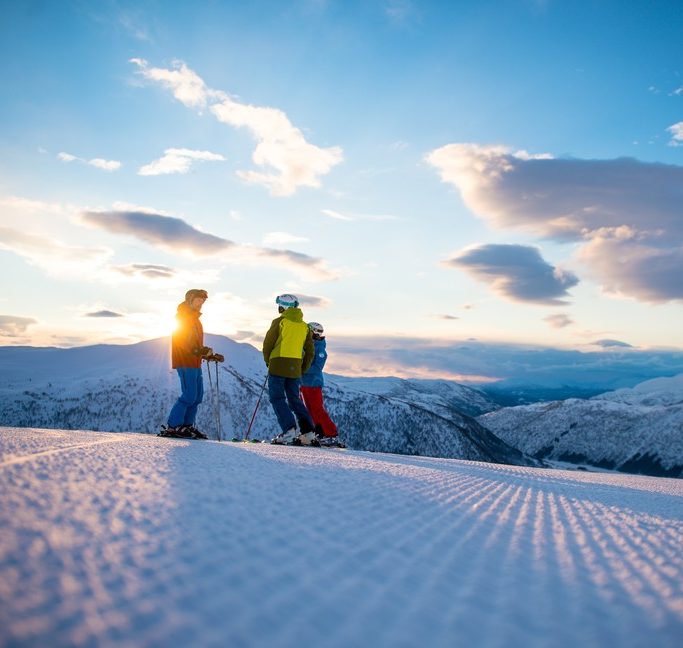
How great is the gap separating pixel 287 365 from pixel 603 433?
5456 inches

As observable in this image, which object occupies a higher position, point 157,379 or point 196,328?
point 196,328

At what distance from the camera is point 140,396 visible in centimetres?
3519

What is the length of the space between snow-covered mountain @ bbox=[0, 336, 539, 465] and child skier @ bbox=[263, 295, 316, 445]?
20312 mm

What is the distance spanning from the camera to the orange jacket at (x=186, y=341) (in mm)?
7938

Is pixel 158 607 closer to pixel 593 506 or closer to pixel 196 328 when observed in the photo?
pixel 593 506

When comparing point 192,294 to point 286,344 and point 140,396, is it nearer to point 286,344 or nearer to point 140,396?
point 286,344

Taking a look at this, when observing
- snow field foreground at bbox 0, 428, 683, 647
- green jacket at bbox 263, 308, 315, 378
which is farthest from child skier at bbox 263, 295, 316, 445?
snow field foreground at bbox 0, 428, 683, 647

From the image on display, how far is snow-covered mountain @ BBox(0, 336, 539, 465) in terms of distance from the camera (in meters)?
33.3

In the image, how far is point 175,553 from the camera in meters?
1.77

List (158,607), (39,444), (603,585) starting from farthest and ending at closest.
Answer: (39,444)
(603,585)
(158,607)

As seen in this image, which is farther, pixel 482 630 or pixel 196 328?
pixel 196 328

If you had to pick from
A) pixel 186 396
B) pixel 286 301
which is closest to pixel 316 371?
pixel 286 301

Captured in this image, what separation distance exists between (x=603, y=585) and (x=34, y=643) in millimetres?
1938

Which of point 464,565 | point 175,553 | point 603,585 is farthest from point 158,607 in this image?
point 603,585
